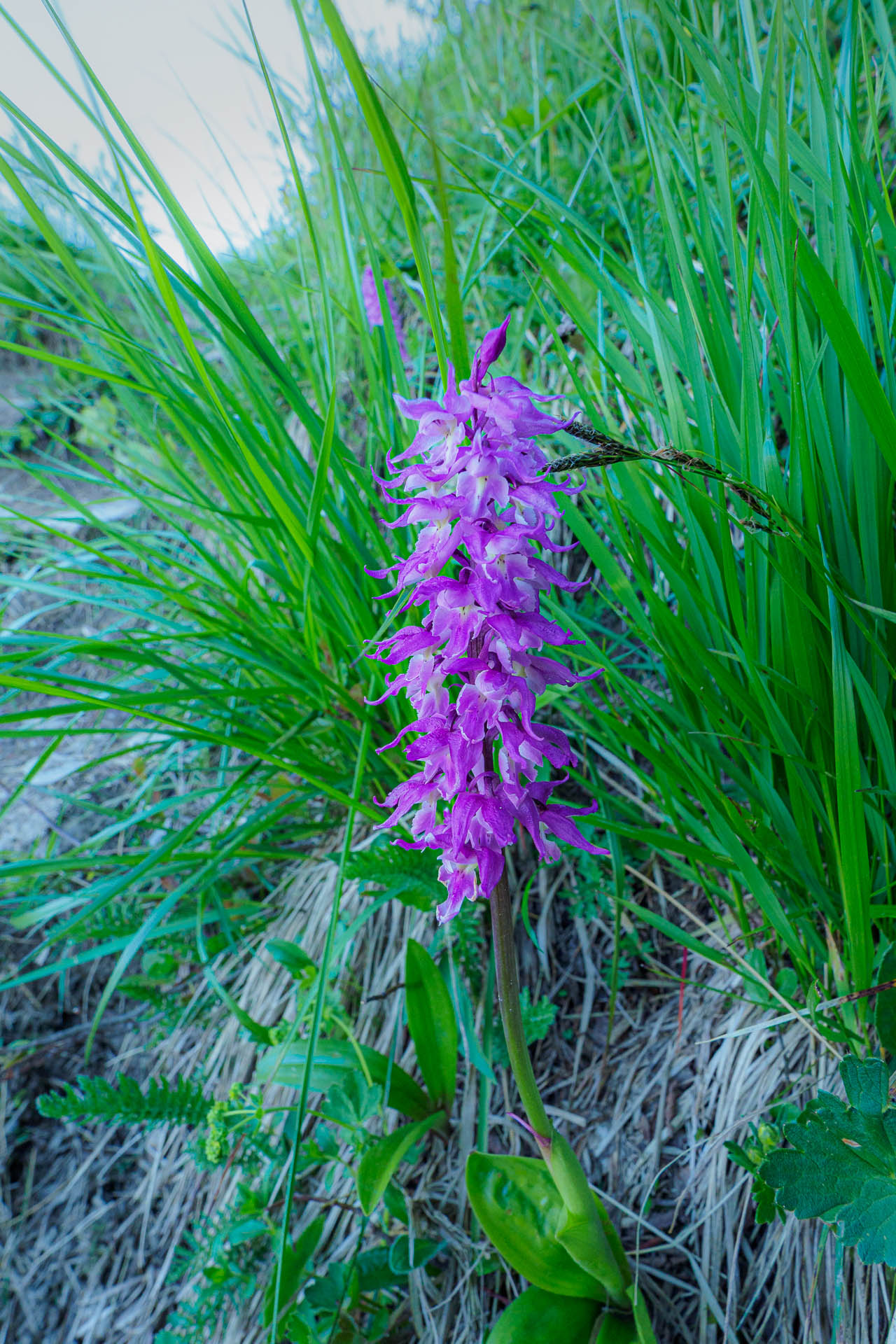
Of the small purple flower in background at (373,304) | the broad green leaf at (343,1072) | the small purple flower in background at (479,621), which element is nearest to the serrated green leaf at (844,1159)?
the small purple flower in background at (479,621)

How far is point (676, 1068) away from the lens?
4.80ft

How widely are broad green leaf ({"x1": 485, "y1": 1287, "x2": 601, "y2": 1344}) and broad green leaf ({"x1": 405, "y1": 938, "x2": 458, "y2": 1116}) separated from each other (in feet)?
1.30

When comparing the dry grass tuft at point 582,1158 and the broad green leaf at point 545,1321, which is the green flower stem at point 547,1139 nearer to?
the broad green leaf at point 545,1321

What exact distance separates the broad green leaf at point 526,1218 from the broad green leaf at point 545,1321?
2cm

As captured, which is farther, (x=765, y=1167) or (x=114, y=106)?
(x=114, y=106)

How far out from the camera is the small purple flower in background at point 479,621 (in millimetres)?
868

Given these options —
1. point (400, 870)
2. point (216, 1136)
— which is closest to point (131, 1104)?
point (216, 1136)

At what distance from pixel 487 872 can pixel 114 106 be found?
1.11 m

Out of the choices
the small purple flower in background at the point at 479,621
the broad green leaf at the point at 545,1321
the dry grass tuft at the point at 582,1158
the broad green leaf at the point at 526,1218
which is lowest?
the dry grass tuft at the point at 582,1158

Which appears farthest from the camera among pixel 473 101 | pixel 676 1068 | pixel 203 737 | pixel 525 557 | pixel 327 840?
pixel 473 101

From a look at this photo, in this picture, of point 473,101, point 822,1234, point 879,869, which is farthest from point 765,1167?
point 473,101

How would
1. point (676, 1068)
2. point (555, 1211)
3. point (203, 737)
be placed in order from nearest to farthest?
point (555, 1211), point (676, 1068), point (203, 737)

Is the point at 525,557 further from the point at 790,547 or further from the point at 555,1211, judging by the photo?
the point at 555,1211

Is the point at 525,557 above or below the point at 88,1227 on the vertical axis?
above
